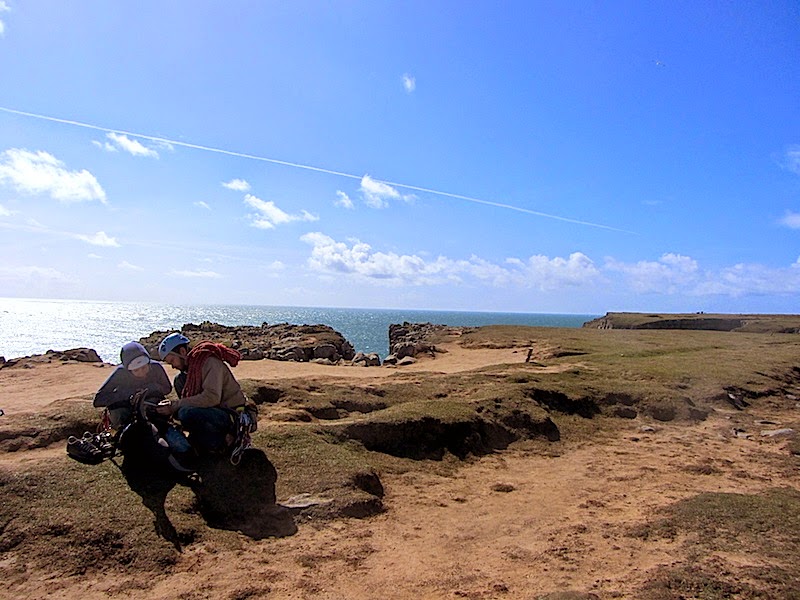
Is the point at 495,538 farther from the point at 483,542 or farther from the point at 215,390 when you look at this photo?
the point at 215,390

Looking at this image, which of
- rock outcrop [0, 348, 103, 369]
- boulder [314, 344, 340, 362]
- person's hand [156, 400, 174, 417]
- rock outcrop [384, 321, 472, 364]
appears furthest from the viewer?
boulder [314, 344, 340, 362]

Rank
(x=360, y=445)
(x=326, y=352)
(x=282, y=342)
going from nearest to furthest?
(x=360, y=445)
(x=326, y=352)
(x=282, y=342)

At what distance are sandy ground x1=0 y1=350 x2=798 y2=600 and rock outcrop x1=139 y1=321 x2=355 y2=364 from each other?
638 inches

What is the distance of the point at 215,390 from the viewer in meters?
7.15

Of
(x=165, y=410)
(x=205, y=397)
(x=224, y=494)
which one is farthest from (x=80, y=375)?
(x=224, y=494)

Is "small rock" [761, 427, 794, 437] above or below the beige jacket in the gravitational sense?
below

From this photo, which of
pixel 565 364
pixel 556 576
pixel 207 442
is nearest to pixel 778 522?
pixel 556 576

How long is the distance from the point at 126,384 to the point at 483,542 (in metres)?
5.04

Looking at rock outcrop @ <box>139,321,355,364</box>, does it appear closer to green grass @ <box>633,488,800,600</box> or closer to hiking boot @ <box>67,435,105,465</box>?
hiking boot @ <box>67,435,105,465</box>

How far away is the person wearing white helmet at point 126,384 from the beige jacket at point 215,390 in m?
0.65

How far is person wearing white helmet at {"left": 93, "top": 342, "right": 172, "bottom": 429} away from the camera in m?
7.22

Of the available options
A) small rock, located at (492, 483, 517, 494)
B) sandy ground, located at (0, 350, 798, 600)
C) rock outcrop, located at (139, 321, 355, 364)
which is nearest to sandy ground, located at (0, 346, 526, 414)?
rock outcrop, located at (139, 321, 355, 364)

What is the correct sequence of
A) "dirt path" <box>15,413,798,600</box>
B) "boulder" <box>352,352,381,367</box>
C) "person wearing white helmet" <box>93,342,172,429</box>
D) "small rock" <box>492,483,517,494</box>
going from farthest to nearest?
"boulder" <box>352,352,381,367</box> → "small rock" <box>492,483,517,494</box> → "person wearing white helmet" <box>93,342,172,429</box> → "dirt path" <box>15,413,798,600</box>

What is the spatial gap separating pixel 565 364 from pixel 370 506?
14.2 m
